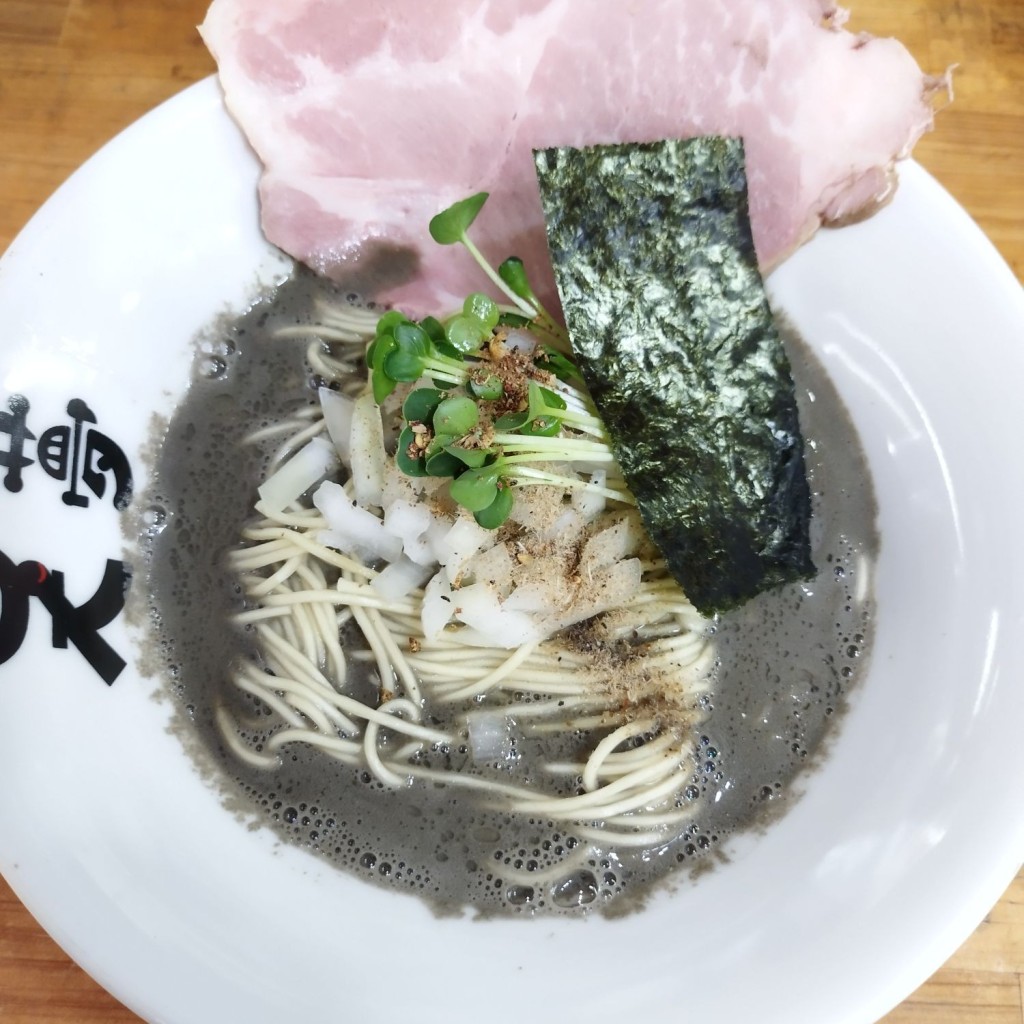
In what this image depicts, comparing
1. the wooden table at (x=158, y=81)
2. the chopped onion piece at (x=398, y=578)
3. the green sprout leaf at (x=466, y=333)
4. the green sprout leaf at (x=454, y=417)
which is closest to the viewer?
the green sprout leaf at (x=454, y=417)

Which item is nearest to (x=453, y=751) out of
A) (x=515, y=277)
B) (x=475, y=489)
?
(x=475, y=489)

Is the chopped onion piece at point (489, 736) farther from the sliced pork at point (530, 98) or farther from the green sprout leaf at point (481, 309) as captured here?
the sliced pork at point (530, 98)

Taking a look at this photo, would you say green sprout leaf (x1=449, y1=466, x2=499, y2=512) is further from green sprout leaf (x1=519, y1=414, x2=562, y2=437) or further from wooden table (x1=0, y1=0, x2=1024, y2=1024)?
wooden table (x1=0, y1=0, x2=1024, y2=1024)

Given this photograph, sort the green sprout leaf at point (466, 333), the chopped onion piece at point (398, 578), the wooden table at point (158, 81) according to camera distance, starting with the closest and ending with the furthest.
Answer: the green sprout leaf at point (466, 333) < the chopped onion piece at point (398, 578) < the wooden table at point (158, 81)

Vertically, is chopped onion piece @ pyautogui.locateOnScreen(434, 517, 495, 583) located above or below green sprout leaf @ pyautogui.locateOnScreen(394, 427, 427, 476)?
below

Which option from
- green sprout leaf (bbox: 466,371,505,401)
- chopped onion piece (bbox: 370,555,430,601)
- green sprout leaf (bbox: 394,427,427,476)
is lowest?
chopped onion piece (bbox: 370,555,430,601)

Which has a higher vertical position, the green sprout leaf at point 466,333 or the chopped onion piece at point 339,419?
the green sprout leaf at point 466,333

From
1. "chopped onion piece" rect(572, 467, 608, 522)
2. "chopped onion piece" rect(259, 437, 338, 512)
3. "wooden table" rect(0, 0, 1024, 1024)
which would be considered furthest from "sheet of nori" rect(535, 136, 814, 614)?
"wooden table" rect(0, 0, 1024, 1024)

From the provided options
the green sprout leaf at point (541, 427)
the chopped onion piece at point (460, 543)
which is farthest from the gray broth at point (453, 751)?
the green sprout leaf at point (541, 427)
